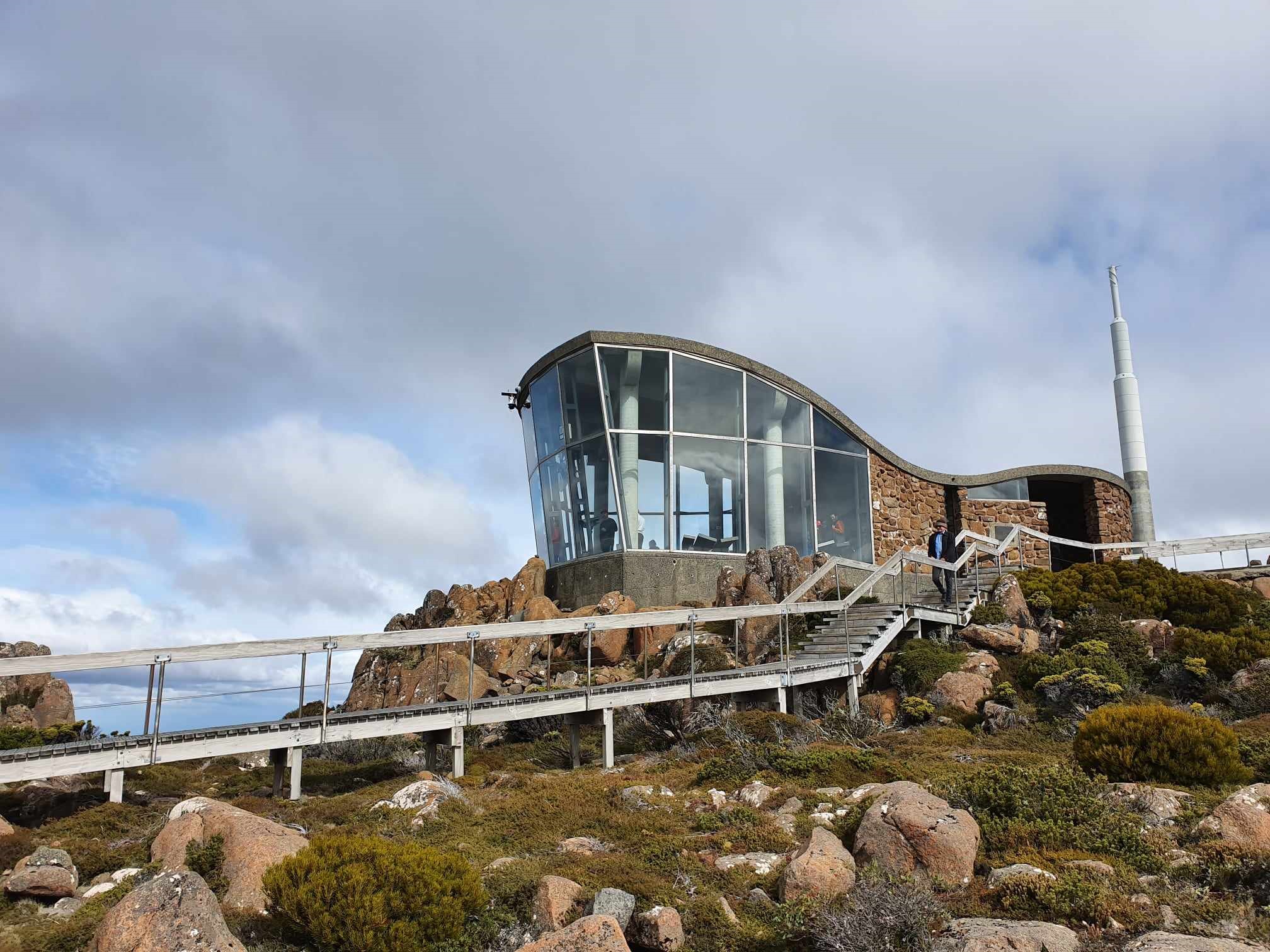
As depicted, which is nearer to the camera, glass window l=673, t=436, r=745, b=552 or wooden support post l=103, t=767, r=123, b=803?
wooden support post l=103, t=767, r=123, b=803

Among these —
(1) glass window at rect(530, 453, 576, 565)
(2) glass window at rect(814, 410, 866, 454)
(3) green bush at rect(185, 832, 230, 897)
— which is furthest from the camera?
(2) glass window at rect(814, 410, 866, 454)

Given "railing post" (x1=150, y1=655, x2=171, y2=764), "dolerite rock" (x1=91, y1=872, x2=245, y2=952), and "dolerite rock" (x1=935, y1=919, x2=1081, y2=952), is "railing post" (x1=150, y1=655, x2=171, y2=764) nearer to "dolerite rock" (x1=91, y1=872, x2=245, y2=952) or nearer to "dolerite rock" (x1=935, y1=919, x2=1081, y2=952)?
"dolerite rock" (x1=91, y1=872, x2=245, y2=952)

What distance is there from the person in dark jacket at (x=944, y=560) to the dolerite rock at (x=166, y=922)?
15677 millimetres

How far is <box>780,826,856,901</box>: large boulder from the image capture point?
20.5ft

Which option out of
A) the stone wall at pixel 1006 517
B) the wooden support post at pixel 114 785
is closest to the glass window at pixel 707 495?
the stone wall at pixel 1006 517

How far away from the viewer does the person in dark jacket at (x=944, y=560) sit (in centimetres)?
1855

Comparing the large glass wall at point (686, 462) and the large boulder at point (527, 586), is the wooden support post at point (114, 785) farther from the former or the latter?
the large glass wall at point (686, 462)

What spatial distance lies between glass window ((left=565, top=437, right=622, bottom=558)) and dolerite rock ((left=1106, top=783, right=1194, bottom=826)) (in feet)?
51.5

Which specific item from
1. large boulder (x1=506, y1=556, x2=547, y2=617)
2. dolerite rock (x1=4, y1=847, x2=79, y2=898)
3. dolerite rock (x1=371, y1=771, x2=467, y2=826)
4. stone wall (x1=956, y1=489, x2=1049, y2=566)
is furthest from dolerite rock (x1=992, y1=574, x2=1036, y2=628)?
dolerite rock (x1=4, y1=847, x2=79, y2=898)

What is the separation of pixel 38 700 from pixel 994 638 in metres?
17.3

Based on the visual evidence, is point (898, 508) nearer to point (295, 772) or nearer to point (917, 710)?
point (917, 710)

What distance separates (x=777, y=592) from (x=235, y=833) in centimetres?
1527

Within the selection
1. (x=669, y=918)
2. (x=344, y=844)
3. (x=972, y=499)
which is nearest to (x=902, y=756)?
(x=669, y=918)

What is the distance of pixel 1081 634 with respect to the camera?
1627cm
